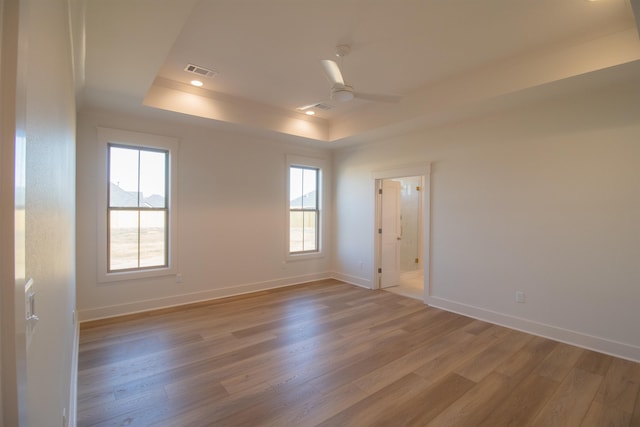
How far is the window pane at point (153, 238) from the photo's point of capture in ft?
14.5

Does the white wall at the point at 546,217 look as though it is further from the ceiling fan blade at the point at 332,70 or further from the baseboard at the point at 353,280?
the ceiling fan blade at the point at 332,70

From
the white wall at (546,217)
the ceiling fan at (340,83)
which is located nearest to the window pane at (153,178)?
the ceiling fan at (340,83)

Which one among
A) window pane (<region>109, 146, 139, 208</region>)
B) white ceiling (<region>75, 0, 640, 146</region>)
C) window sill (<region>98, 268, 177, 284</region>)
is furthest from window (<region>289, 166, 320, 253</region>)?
window pane (<region>109, 146, 139, 208</region>)

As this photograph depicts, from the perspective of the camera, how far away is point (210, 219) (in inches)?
194

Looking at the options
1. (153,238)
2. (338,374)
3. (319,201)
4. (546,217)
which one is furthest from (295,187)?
(546,217)

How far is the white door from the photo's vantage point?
5.83 m

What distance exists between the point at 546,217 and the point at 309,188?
405cm

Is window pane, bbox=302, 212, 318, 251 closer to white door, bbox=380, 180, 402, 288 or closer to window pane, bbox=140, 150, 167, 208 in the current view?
white door, bbox=380, 180, 402, 288

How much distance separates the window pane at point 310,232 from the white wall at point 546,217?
7.83ft

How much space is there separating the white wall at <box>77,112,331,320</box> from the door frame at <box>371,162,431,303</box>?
140 cm

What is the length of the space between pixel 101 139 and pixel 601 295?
20.5 ft

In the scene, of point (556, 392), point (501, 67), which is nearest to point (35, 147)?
point (556, 392)

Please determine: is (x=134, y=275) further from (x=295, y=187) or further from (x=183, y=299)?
(x=295, y=187)

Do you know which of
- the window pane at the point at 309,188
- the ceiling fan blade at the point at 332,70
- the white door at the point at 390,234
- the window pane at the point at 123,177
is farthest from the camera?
the window pane at the point at 309,188
